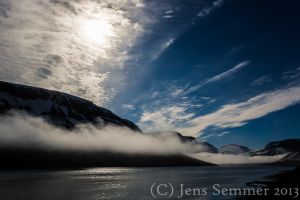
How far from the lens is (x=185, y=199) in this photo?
8312 cm

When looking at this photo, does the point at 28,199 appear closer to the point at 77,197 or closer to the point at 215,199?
the point at 77,197

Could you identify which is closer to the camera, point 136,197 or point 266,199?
point 266,199

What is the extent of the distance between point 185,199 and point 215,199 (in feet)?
25.6

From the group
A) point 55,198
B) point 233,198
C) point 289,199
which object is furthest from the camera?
point 55,198

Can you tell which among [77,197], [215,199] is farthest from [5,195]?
[215,199]

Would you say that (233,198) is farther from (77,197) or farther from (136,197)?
→ (77,197)

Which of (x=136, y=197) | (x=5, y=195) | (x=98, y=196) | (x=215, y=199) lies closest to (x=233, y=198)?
(x=215, y=199)

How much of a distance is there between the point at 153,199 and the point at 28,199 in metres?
32.1

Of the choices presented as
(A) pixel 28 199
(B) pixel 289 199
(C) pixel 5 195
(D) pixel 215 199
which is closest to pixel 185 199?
(D) pixel 215 199

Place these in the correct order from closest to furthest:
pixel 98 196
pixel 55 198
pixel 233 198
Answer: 1. pixel 233 198
2. pixel 55 198
3. pixel 98 196

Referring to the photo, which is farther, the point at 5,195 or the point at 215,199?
the point at 5,195

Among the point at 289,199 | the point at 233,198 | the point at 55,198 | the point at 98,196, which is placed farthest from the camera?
the point at 98,196

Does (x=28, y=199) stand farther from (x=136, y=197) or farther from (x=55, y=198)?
Answer: (x=136, y=197)

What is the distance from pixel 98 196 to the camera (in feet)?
311
